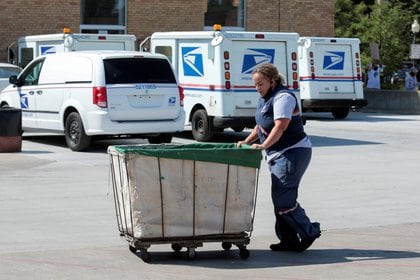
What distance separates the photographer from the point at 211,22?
116ft

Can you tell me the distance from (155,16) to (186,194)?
25.8 m

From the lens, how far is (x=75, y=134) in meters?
18.6

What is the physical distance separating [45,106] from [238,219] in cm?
1130

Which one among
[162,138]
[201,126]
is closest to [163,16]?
[201,126]

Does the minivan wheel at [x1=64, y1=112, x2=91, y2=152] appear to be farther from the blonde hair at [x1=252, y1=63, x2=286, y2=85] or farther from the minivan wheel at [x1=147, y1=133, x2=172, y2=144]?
the blonde hair at [x1=252, y1=63, x2=286, y2=85]

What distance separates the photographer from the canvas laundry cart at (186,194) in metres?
8.66


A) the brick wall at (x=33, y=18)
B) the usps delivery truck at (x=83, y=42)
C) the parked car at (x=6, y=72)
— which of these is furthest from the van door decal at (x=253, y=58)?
the brick wall at (x=33, y=18)

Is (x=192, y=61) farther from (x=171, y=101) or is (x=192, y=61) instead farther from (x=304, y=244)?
(x=304, y=244)

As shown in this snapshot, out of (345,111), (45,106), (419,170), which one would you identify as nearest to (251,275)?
(419,170)

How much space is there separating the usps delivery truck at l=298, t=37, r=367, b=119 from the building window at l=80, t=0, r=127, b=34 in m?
7.08

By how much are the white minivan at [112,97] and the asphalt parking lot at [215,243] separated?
0.60m

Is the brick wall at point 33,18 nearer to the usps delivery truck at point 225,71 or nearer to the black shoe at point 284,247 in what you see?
the usps delivery truck at point 225,71

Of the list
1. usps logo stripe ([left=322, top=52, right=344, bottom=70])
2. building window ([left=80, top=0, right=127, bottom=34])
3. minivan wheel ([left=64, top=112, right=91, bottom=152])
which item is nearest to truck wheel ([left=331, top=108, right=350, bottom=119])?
usps logo stripe ([left=322, top=52, right=344, bottom=70])

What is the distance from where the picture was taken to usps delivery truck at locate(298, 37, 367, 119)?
28.9 m
